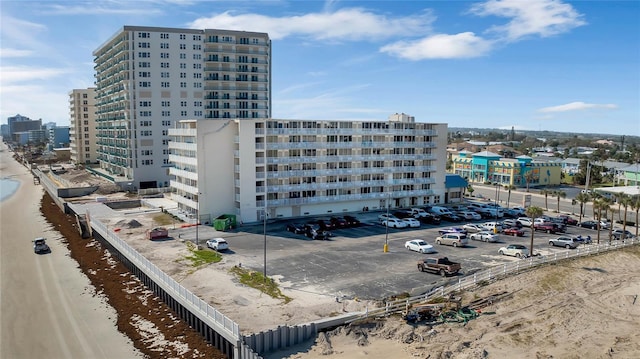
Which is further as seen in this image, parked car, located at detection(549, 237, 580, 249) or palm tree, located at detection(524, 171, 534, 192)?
palm tree, located at detection(524, 171, 534, 192)

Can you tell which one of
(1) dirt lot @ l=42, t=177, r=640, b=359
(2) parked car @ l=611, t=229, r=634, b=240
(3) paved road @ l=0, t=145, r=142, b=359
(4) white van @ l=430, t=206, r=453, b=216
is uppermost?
(4) white van @ l=430, t=206, r=453, b=216

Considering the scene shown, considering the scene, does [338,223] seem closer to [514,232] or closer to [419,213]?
[419,213]

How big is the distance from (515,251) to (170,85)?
91.3m

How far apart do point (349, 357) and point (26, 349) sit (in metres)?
26.0

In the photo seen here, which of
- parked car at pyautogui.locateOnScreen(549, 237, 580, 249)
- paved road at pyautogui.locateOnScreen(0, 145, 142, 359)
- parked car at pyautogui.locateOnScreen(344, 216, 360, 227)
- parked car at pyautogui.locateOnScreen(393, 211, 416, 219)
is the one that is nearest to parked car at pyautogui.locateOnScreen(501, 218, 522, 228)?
parked car at pyautogui.locateOnScreen(549, 237, 580, 249)

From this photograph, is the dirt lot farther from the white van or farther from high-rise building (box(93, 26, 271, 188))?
high-rise building (box(93, 26, 271, 188))

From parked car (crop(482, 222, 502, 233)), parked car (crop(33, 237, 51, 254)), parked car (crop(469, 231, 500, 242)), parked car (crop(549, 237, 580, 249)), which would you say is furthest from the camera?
parked car (crop(482, 222, 502, 233))

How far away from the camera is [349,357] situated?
32.1 meters

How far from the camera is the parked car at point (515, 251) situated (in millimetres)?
54656

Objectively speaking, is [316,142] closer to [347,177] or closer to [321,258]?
[347,177]

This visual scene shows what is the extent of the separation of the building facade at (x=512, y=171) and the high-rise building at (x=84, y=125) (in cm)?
13751

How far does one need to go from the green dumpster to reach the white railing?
3494 centimetres

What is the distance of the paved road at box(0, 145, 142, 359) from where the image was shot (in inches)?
1485

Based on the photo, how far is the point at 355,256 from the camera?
54.7 meters
